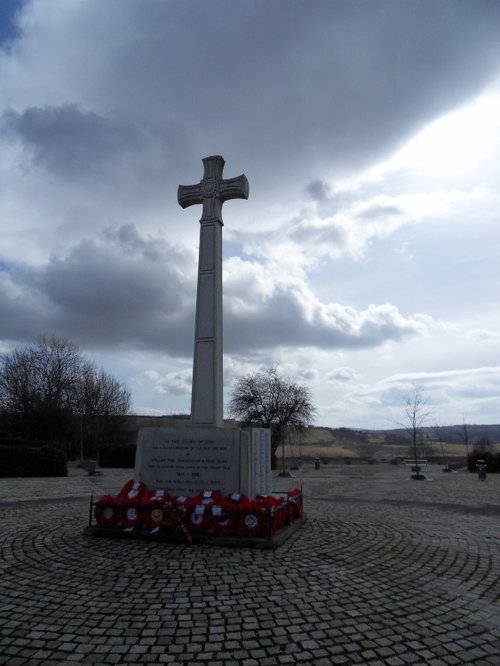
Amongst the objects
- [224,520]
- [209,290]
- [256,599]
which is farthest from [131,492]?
[209,290]

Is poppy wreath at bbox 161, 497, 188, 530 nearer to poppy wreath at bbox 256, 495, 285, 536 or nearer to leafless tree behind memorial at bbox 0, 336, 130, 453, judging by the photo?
poppy wreath at bbox 256, 495, 285, 536

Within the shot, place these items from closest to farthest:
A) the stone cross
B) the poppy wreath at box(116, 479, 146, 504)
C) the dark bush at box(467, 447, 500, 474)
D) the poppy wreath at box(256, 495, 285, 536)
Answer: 1. the poppy wreath at box(256, 495, 285, 536)
2. the poppy wreath at box(116, 479, 146, 504)
3. the stone cross
4. the dark bush at box(467, 447, 500, 474)

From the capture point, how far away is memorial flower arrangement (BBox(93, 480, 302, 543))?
6.94 m

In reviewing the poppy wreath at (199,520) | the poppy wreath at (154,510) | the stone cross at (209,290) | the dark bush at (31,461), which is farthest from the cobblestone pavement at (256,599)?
the dark bush at (31,461)

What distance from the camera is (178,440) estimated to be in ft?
27.2

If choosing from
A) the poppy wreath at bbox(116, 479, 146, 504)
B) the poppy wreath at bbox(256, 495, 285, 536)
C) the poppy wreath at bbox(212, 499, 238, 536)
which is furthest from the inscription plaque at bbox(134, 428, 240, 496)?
the poppy wreath at bbox(212, 499, 238, 536)

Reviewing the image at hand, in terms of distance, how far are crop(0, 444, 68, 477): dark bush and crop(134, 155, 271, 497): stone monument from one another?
15.7 meters

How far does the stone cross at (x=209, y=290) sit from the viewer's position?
29.0ft

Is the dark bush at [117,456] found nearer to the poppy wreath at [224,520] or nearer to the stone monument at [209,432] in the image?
the stone monument at [209,432]

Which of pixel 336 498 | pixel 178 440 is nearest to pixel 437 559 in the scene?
pixel 178 440

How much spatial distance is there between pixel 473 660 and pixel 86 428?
39.9 metres

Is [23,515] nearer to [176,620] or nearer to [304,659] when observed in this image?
[176,620]

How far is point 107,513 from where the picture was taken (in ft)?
24.6

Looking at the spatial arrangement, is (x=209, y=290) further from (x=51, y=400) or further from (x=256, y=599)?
(x=51, y=400)
